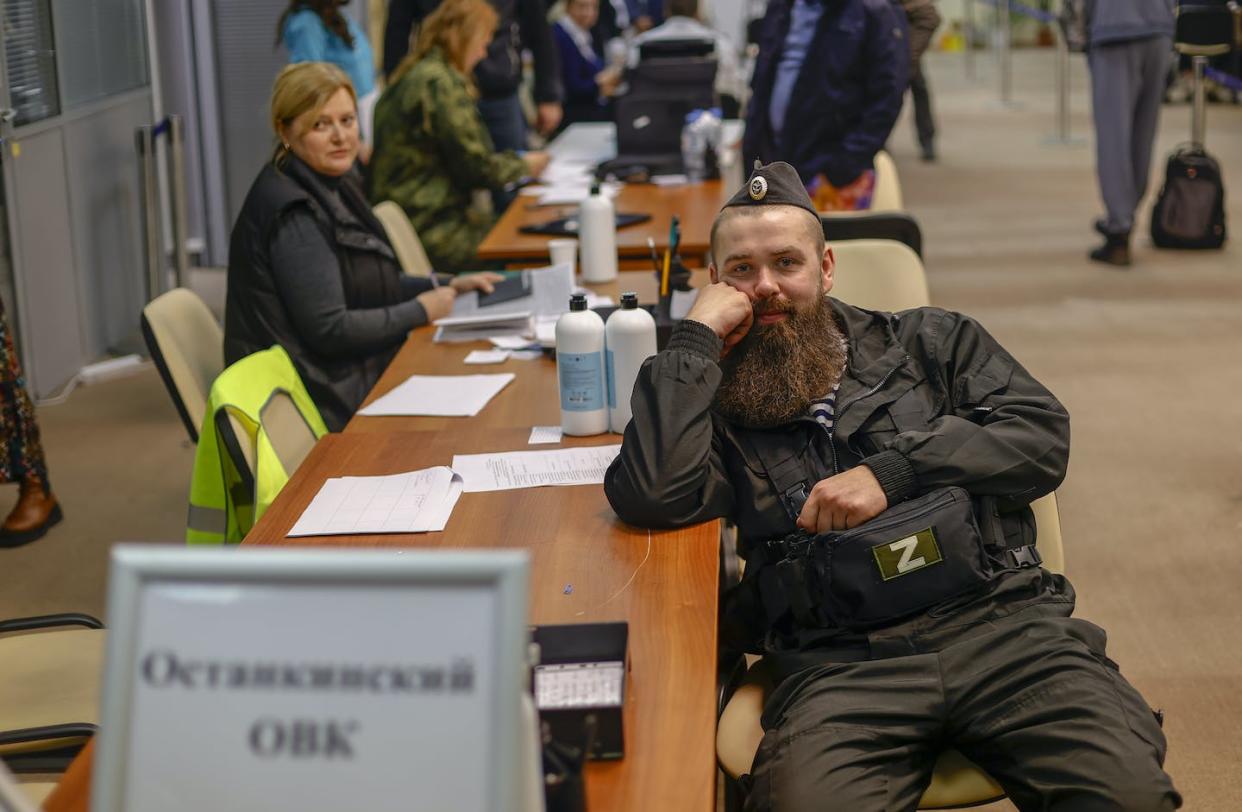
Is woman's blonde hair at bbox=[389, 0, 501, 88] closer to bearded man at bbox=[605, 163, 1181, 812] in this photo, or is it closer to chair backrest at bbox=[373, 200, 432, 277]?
chair backrest at bbox=[373, 200, 432, 277]

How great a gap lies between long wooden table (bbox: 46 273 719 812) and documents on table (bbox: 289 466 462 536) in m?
0.02

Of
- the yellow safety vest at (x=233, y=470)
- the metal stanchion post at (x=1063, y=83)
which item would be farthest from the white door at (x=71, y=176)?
the metal stanchion post at (x=1063, y=83)

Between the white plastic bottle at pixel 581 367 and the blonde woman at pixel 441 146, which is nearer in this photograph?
the white plastic bottle at pixel 581 367

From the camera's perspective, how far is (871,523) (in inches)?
86.5

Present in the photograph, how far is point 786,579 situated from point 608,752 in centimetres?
70

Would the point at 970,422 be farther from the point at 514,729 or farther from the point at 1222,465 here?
the point at 1222,465

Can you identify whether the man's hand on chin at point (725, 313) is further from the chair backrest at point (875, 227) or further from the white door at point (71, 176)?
the white door at point (71, 176)

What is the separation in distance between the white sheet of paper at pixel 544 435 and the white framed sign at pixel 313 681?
1599 millimetres

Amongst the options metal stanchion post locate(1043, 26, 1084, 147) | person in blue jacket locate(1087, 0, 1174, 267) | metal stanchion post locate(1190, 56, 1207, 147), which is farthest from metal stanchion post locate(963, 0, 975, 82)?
person in blue jacket locate(1087, 0, 1174, 267)

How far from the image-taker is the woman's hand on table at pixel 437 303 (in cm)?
373

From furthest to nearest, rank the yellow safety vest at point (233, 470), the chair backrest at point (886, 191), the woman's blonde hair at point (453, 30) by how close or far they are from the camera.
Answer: the woman's blonde hair at point (453, 30)
the chair backrest at point (886, 191)
the yellow safety vest at point (233, 470)

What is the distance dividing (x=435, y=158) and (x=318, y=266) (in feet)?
5.81

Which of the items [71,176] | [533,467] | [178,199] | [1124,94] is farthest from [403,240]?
[1124,94]

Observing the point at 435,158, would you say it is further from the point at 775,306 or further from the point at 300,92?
the point at 775,306
